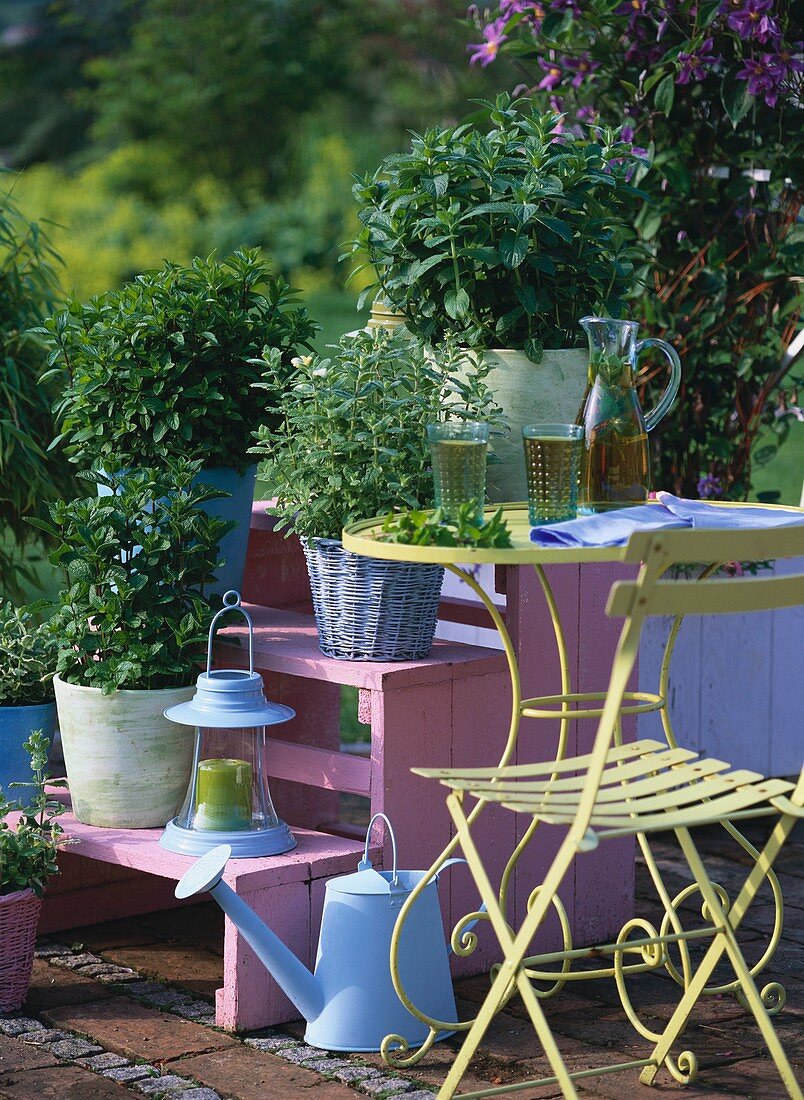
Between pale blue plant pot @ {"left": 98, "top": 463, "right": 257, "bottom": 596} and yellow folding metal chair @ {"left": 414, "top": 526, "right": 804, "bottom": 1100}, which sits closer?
yellow folding metal chair @ {"left": 414, "top": 526, "right": 804, "bottom": 1100}

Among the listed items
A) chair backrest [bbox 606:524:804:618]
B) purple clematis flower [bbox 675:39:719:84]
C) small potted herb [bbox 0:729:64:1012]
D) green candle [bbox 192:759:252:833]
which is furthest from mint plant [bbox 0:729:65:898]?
purple clematis flower [bbox 675:39:719:84]

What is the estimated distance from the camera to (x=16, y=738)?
3.52 metres

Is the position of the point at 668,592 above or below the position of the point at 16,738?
above

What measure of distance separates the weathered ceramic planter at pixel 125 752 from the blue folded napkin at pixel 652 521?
101 centimetres

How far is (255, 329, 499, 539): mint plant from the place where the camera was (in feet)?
10.6

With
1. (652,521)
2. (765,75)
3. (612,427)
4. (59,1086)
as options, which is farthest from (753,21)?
(59,1086)

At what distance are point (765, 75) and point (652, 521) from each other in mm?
1842

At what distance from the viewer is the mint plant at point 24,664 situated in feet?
11.5

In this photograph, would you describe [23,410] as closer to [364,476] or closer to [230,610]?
[230,610]

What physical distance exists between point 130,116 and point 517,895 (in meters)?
15.3

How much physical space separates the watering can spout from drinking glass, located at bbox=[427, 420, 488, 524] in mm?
740

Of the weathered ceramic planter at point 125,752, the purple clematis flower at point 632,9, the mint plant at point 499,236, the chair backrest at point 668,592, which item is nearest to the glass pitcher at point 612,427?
the mint plant at point 499,236

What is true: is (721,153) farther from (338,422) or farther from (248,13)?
(248,13)

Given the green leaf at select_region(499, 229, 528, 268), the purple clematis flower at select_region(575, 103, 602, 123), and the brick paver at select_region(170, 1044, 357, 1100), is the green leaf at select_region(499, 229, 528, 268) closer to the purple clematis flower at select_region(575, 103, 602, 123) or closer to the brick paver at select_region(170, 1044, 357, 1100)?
the purple clematis flower at select_region(575, 103, 602, 123)
